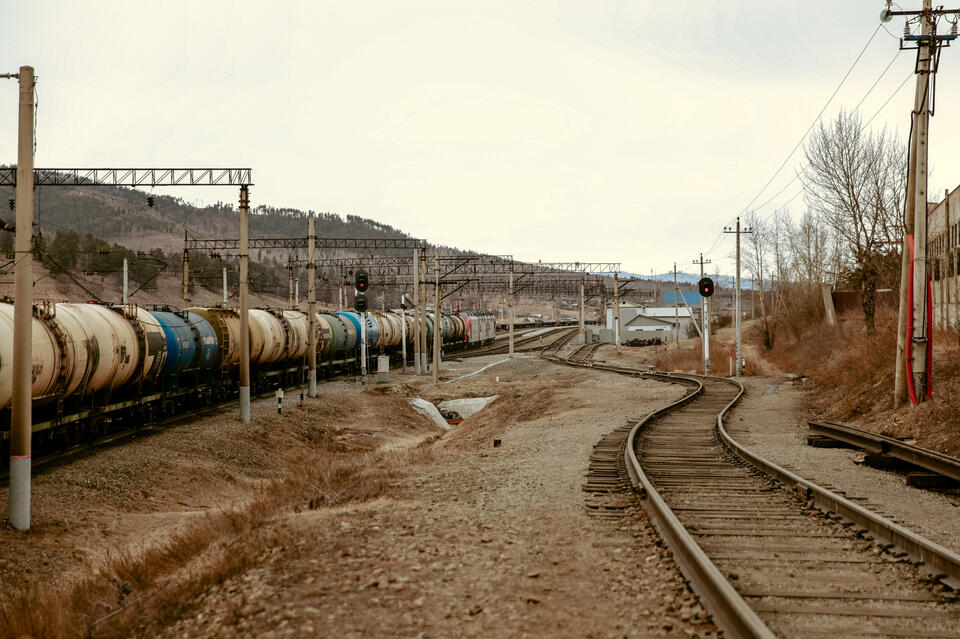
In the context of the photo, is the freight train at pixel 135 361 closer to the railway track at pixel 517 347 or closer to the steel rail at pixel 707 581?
the steel rail at pixel 707 581

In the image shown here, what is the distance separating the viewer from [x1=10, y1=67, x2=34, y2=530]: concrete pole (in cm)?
1231

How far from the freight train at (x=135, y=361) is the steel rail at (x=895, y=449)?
600 inches

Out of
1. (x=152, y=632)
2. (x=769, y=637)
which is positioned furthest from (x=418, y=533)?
(x=769, y=637)

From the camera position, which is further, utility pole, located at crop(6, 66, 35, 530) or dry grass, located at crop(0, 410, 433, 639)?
utility pole, located at crop(6, 66, 35, 530)

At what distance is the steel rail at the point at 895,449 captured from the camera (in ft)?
36.0

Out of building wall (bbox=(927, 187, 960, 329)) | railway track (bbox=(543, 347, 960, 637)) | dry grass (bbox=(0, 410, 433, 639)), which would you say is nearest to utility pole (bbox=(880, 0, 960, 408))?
railway track (bbox=(543, 347, 960, 637))

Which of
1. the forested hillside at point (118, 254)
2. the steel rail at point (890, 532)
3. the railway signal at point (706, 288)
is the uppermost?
the forested hillside at point (118, 254)

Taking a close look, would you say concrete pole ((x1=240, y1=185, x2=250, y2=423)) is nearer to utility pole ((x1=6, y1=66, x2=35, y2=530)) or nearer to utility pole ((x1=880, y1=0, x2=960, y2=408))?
utility pole ((x1=6, y1=66, x2=35, y2=530))

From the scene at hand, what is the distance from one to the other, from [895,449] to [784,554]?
6708 millimetres

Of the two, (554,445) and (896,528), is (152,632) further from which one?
(554,445)

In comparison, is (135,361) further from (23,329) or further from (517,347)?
(517,347)

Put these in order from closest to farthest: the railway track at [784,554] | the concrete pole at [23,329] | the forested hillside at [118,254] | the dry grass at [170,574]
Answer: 1. the railway track at [784,554]
2. the dry grass at [170,574]
3. the concrete pole at [23,329]
4. the forested hillside at [118,254]

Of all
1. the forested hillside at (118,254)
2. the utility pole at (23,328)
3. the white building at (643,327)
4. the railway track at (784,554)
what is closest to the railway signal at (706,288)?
the railway track at (784,554)

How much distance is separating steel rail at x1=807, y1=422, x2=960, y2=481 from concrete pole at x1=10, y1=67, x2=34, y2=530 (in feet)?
44.3
